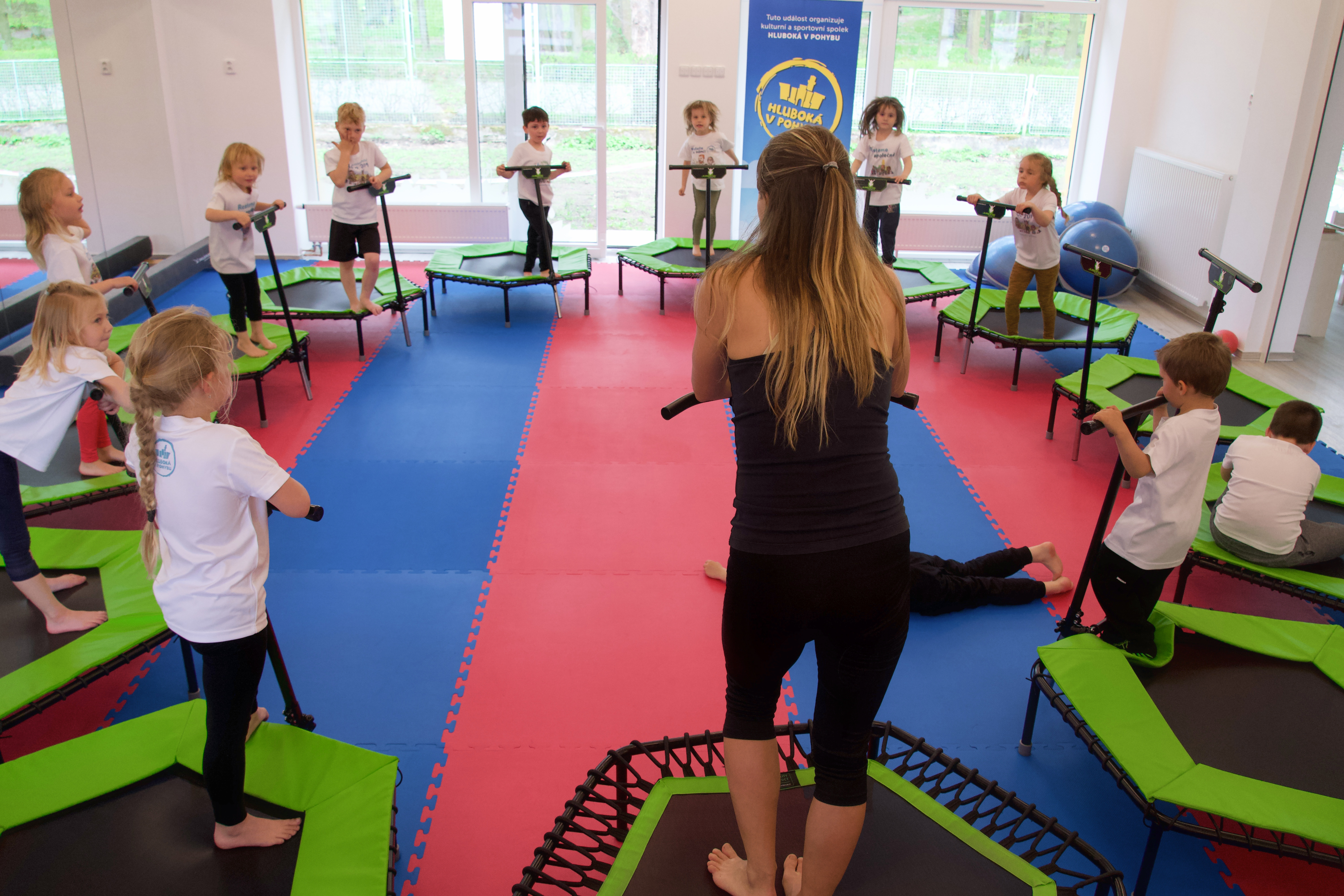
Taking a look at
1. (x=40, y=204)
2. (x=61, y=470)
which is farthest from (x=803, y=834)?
(x=40, y=204)

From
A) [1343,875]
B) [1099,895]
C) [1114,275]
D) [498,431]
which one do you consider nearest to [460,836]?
[1099,895]

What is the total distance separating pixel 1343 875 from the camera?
7.90 ft

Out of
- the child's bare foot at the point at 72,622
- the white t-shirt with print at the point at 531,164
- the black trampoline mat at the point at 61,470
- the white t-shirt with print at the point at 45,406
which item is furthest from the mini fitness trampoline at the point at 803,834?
the white t-shirt with print at the point at 531,164

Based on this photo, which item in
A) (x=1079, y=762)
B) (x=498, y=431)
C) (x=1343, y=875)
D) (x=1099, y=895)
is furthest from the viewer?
(x=498, y=431)

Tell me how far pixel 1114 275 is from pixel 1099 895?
20.5 feet

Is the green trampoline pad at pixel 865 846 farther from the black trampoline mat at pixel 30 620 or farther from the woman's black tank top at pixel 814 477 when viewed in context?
the black trampoline mat at pixel 30 620

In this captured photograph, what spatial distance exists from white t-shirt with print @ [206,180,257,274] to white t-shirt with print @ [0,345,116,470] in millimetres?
2372

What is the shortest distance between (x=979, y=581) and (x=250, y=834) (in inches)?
99.3

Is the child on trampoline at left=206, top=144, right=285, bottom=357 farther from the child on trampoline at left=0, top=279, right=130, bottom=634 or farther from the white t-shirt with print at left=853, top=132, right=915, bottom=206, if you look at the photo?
the white t-shirt with print at left=853, top=132, right=915, bottom=206

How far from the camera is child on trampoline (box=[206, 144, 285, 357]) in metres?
5.08

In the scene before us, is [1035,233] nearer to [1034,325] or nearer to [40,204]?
[1034,325]

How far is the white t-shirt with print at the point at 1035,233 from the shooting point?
5.48 metres

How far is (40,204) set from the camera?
13.6ft

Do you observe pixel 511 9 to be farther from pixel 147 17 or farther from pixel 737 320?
pixel 737 320
